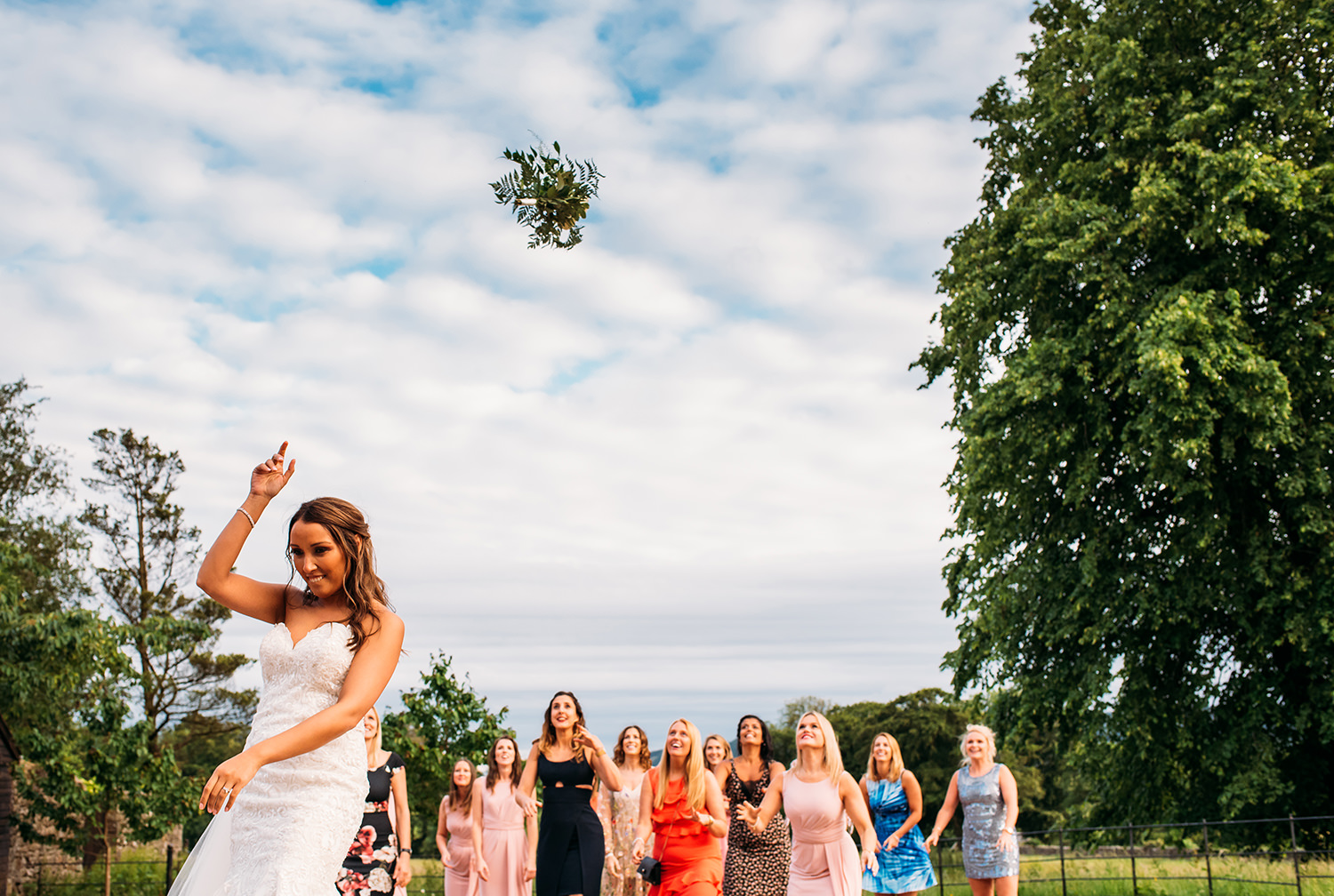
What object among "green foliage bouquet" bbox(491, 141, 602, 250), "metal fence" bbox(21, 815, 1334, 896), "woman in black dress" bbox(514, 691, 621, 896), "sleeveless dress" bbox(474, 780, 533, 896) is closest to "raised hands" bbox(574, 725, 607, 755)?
"woman in black dress" bbox(514, 691, 621, 896)

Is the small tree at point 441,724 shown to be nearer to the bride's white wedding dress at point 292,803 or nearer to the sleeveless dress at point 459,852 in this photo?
the sleeveless dress at point 459,852

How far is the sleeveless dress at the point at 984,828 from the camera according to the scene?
10367 mm

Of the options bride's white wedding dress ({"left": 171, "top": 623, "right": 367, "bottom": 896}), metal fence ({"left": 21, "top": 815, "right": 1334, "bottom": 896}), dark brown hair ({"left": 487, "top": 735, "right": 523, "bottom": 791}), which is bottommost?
metal fence ({"left": 21, "top": 815, "right": 1334, "bottom": 896})

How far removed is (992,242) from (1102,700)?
7825 mm

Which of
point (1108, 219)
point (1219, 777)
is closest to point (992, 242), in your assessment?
point (1108, 219)

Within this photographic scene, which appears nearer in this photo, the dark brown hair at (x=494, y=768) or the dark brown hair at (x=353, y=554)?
the dark brown hair at (x=353, y=554)

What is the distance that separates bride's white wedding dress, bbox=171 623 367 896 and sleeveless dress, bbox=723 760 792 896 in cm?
672

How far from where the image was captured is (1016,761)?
157ft

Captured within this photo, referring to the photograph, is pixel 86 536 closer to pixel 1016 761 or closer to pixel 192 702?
pixel 192 702

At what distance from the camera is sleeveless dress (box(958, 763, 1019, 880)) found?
10367mm

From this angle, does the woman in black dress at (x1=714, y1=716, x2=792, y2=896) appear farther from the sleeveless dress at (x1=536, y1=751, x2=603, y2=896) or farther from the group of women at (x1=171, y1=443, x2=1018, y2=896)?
the sleeveless dress at (x1=536, y1=751, x2=603, y2=896)

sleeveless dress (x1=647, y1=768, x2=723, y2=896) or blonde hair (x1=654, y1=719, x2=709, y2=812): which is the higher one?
blonde hair (x1=654, y1=719, x2=709, y2=812)

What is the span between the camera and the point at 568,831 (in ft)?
32.9

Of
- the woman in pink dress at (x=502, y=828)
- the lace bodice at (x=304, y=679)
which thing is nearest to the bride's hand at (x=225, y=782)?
the lace bodice at (x=304, y=679)
